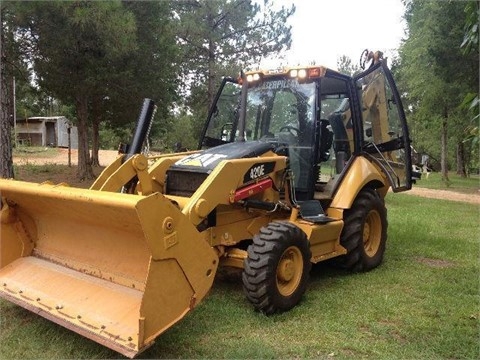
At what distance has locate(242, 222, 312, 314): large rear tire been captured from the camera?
13.8ft

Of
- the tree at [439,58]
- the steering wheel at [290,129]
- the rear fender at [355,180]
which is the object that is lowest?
the rear fender at [355,180]

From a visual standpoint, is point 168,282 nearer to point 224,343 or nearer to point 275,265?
point 224,343

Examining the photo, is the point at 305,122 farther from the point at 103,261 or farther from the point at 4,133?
the point at 4,133

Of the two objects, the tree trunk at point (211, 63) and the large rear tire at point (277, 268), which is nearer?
the large rear tire at point (277, 268)

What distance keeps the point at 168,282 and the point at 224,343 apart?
71cm

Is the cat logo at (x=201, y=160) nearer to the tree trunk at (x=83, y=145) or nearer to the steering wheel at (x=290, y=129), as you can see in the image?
the steering wheel at (x=290, y=129)

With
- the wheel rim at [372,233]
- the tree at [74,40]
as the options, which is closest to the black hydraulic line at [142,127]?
the wheel rim at [372,233]

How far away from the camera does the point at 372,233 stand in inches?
Answer: 242

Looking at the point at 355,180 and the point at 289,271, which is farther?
the point at 355,180

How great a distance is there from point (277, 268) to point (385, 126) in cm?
294

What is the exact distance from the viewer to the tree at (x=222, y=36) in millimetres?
19156

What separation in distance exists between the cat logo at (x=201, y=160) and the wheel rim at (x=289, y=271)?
3.65ft

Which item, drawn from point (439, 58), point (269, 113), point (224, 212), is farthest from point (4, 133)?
point (439, 58)

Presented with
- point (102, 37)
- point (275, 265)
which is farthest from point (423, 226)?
point (102, 37)
